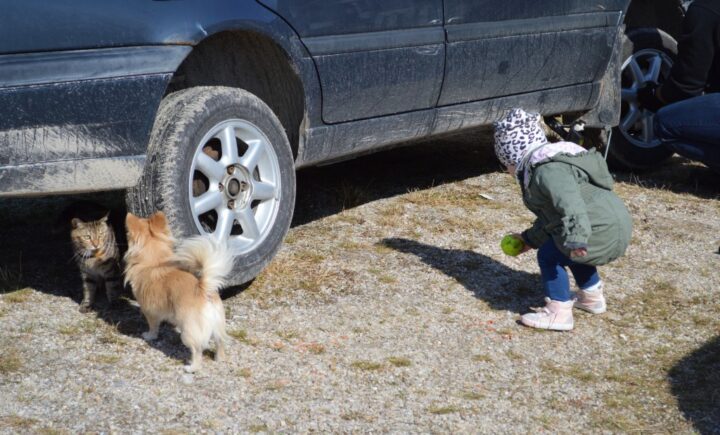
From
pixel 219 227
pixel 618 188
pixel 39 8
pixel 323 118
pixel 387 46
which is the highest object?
pixel 39 8

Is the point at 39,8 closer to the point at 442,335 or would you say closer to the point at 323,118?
the point at 323,118

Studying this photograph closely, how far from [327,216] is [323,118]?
3.57 ft

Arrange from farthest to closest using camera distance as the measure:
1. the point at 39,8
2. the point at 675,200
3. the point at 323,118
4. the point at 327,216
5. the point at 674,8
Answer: the point at 674,8 < the point at 675,200 < the point at 327,216 < the point at 323,118 < the point at 39,8

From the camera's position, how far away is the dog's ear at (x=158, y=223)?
4.14m

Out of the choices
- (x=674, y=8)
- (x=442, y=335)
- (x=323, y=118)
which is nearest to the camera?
(x=442, y=335)

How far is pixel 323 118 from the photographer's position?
5.06m

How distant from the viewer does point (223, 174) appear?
180 inches

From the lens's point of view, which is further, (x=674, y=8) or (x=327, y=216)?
(x=674, y=8)

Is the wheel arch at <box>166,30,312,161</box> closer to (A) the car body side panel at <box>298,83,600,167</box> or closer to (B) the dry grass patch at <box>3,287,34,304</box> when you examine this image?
(A) the car body side panel at <box>298,83,600,167</box>

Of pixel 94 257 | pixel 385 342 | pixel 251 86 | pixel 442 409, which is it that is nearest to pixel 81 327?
pixel 94 257

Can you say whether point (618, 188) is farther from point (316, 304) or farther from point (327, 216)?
point (316, 304)

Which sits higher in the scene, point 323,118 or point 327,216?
point 323,118

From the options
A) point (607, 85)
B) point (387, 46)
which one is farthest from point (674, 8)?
point (387, 46)

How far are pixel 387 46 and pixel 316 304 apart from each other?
147 cm
